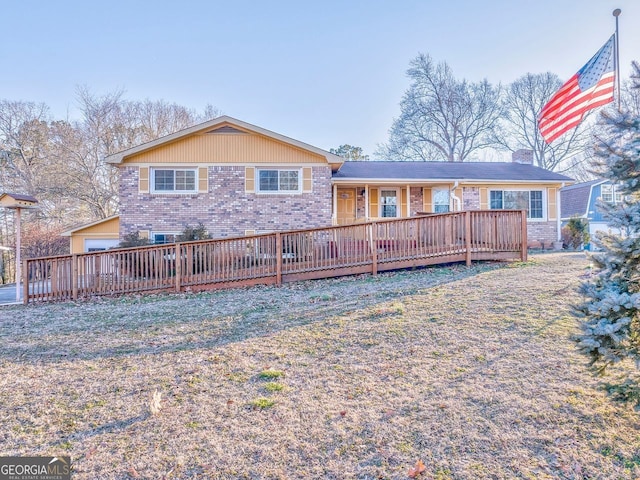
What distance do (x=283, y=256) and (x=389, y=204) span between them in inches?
337

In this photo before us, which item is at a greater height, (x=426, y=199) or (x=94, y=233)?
(x=426, y=199)

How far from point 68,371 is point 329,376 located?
9.53 ft

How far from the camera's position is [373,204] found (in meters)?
16.7

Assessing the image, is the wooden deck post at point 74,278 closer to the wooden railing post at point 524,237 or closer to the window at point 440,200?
the wooden railing post at point 524,237

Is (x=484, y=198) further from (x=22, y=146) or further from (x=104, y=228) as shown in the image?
(x=22, y=146)

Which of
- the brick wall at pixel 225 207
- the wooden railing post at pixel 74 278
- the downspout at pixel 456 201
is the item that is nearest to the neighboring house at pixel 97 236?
the brick wall at pixel 225 207

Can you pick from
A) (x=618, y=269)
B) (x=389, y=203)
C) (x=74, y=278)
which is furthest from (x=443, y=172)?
(x=618, y=269)

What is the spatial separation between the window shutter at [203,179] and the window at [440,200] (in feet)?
31.9

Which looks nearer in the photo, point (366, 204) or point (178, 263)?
point (178, 263)

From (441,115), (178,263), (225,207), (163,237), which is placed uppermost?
(441,115)

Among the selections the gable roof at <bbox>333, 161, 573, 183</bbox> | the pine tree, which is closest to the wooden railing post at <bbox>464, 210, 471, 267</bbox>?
the gable roof at <bbox>333, 161, 573, 183</bbox>

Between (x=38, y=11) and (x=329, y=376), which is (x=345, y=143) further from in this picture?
(x=329, y=376)

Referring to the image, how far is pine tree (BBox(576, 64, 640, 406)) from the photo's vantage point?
261 centimetres

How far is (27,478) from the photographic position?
2.51 metres
